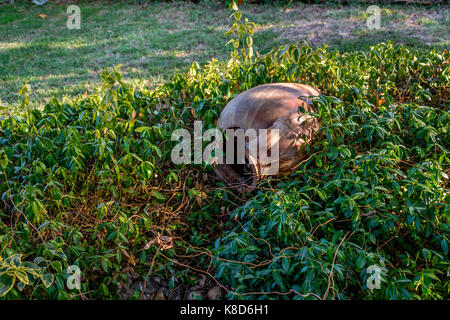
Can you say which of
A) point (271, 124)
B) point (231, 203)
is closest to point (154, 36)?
point (271, 124)

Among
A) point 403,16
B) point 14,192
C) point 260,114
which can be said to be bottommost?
point 14,192

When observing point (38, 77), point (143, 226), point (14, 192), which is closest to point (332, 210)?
point (143, 226)

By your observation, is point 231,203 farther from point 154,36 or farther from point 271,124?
point 154,36

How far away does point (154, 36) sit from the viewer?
22.9 feet

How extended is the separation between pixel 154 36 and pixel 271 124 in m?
4.52

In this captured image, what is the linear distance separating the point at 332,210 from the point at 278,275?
23.7 inches

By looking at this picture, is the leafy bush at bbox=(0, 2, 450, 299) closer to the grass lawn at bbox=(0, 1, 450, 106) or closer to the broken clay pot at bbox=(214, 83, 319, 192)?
the broken clay pot at bbox=(214, 83, 319, 192)

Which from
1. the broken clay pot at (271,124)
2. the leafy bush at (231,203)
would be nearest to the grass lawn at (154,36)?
the leafy bush at (231,203)

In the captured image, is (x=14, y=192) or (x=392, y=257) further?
(x=14, y=192)

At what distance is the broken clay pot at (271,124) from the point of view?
3.00 meters

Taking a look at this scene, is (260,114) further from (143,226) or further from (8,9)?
(8,9)

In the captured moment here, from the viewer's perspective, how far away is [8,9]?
28.3 feet
